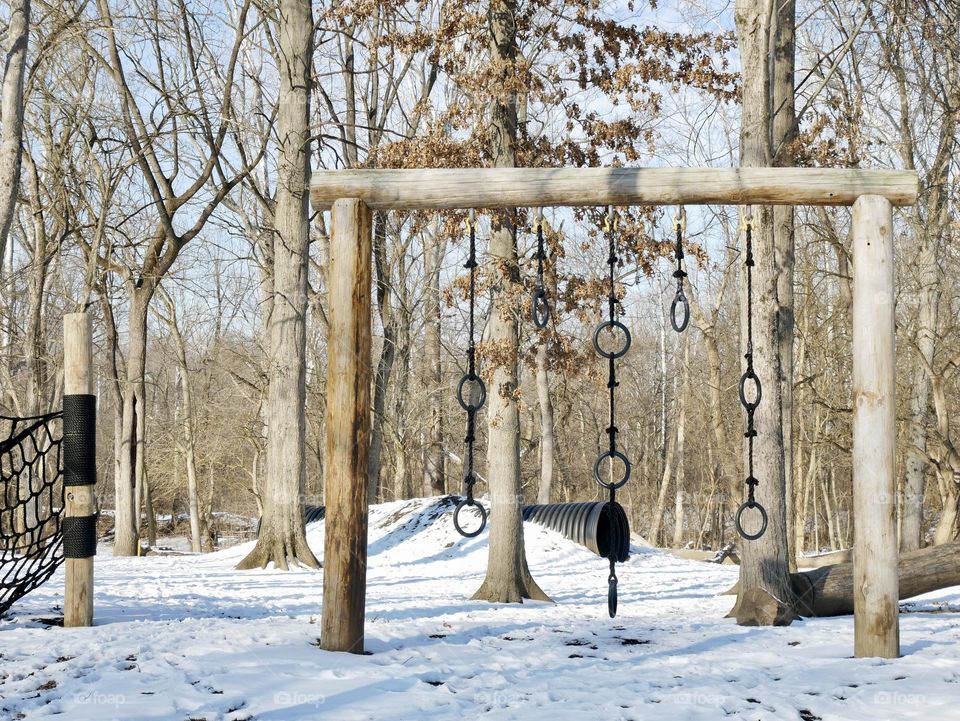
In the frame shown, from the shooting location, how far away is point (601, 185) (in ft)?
20.5

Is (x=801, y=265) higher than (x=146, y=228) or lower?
lower

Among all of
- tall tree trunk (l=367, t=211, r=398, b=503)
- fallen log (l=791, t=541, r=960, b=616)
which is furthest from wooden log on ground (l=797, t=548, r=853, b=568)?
tall tree trunk (l=367, t=211, r=398, b=503)

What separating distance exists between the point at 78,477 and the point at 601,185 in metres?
4.00

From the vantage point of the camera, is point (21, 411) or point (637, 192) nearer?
point (637, 192)

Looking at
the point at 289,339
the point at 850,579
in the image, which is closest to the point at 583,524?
the point at 289,339

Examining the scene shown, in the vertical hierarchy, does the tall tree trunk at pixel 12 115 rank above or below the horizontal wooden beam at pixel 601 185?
above

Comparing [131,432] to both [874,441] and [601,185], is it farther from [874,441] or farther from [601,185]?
[874,441]

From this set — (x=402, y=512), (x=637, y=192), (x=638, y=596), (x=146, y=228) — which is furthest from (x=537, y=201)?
(x=146, y=228)

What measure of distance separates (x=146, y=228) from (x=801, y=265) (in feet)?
48.8

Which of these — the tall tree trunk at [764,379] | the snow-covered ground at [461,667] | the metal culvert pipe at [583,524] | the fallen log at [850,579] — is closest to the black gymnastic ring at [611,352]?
the snow-covered ground at [461,667]

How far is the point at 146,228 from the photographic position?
22469 mm

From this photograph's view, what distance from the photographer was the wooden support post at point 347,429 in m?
5.95

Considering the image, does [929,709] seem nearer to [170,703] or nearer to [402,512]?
[170,703]

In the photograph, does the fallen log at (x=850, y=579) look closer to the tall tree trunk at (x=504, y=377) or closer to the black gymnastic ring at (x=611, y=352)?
the tall tree trunk at (x=504, y=377)
